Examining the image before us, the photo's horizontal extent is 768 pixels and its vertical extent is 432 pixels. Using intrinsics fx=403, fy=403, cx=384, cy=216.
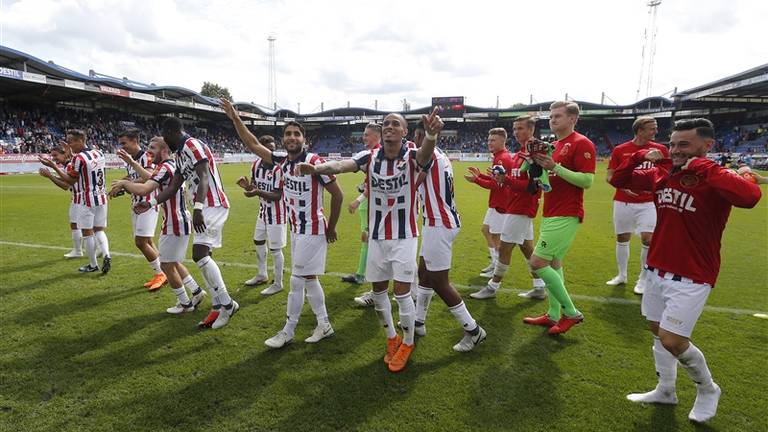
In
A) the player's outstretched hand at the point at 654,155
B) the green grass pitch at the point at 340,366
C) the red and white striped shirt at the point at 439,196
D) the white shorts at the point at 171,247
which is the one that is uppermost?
the player's outstretched hand at the point at 654,155

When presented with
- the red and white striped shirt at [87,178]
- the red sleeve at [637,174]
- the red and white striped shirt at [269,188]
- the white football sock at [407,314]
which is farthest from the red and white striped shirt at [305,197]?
the red and white striped shirt at [87,178]

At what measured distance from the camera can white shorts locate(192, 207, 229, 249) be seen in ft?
15.8

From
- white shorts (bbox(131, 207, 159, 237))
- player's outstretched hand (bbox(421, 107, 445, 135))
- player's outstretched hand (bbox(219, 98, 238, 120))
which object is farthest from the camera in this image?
white shorts (bbox(131, 207, 159, 237))

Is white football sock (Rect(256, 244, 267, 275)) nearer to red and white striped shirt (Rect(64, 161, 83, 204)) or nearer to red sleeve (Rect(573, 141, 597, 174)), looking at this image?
red and white striped shirt (Rect(64, 161, 83, 204))

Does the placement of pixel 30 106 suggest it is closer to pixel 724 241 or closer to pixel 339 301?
pixel 339 301

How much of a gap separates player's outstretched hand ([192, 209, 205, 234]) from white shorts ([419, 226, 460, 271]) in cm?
251

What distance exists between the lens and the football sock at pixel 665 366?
335 cm

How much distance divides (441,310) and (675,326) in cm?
285

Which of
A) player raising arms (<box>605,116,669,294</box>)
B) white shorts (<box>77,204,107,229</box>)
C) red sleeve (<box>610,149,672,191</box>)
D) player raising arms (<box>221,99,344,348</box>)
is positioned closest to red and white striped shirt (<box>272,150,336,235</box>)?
player raising arms (<box>221,99,344,348</box>)

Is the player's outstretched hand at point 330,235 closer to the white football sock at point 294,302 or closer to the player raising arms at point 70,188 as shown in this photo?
the white football sock at point 294,302

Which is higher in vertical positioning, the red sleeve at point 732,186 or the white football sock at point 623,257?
the red sleeve at point 732,186

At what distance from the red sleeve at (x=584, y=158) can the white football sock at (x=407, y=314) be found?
7.52 feet

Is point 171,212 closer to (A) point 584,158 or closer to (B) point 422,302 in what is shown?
(B) point 422,302

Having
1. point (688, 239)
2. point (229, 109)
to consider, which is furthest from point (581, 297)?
point (229, 109)
